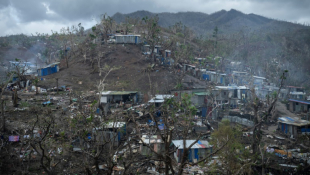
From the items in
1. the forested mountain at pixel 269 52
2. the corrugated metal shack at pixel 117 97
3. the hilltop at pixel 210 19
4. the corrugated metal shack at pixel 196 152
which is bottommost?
the corrugated metal shack at pixel 196 152

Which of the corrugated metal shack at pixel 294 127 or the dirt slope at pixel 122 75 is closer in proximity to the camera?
the corrugated metal shack at pixel 294 127

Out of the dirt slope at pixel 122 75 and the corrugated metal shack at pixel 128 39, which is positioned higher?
the corrugated metal shack at pixel 128 39

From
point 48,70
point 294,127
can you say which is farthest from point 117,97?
point 48,70

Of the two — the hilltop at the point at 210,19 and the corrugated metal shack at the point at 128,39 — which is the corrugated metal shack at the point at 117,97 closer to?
the corrugated metal shack at the point at 128,39

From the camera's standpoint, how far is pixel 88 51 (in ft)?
98.0

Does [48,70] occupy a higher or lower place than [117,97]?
higher

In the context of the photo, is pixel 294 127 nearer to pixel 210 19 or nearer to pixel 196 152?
pixel 196 152

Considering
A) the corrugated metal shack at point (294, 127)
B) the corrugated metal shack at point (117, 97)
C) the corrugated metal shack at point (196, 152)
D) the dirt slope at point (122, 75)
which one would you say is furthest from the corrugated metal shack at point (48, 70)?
the corrugated metal shack at point (294, 127)

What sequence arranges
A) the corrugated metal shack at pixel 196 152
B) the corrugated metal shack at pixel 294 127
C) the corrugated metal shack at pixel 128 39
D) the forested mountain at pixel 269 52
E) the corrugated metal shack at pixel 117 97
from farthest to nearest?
the corrugated metal shack at pixel 128 39 < the forested mountain at pixel 269 52 < the corrugated metal shack at pixel 117 97 < the corrugated metal shack at pixel 294 127 < the corrugated metal shack at pixel 196 152

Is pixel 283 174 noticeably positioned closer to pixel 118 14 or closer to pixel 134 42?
pixel 134 42

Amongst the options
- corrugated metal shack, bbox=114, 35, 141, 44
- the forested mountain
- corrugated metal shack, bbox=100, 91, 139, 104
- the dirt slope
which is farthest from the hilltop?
corrugated metal shack, bbox=100, 91, 139, 104

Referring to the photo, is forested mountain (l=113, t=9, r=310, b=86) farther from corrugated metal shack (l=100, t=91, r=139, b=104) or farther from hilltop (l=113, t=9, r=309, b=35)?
hilltop (l=113, t=9, r=309, b=35)

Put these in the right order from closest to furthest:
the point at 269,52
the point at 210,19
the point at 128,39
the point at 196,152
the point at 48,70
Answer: the point at 196,152 < the point at 48,70 < the point at 128,39 < the point at 269,52 < the point at 210,19

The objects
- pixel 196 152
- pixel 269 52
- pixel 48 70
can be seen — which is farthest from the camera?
pixel 269 52
